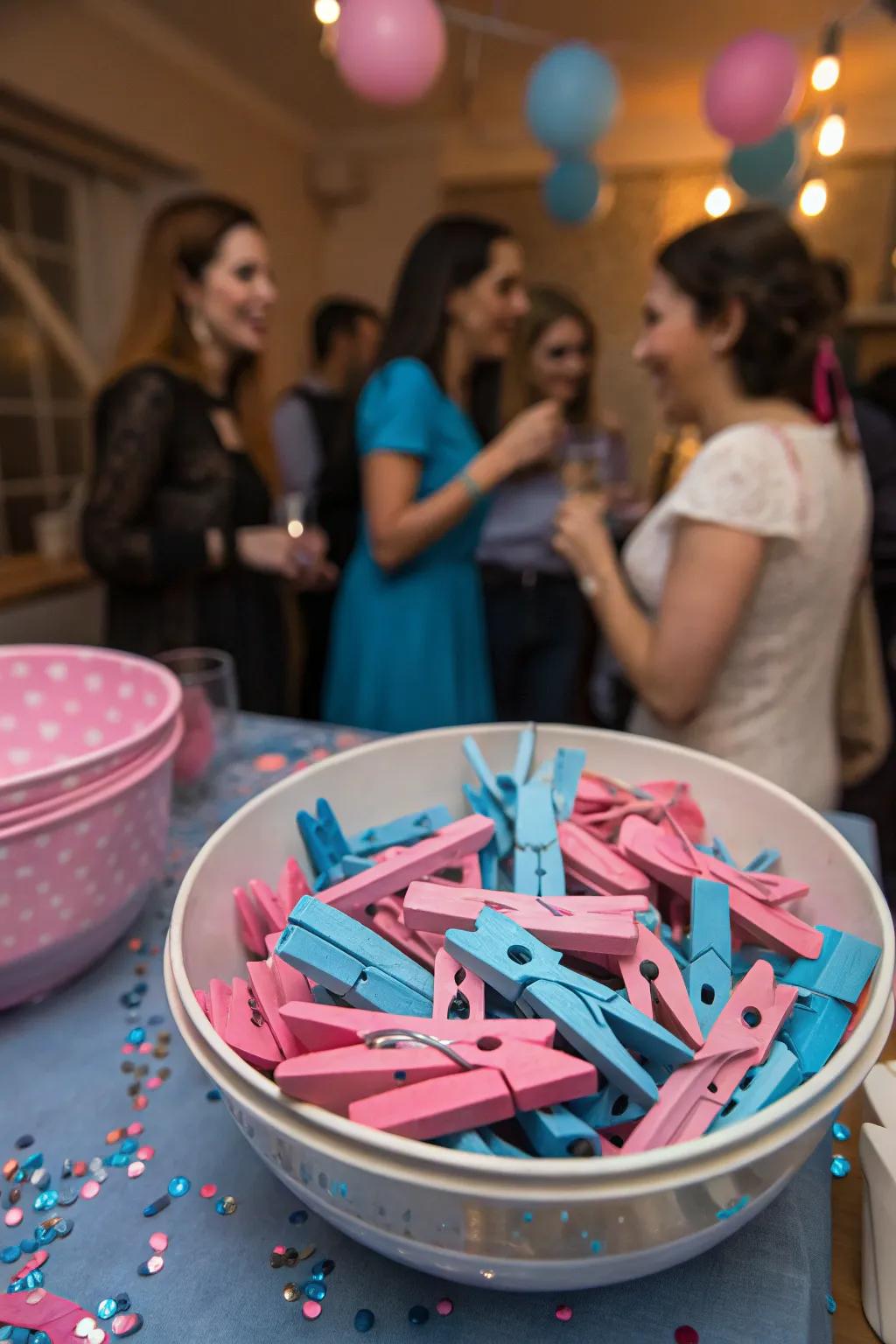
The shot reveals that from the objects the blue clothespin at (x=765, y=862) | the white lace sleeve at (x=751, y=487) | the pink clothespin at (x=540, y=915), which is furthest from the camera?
the white lace sleeve at (x=751, y=487)

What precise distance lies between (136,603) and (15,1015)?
3.42 feet

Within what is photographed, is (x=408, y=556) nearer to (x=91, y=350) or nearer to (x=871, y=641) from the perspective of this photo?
(x=871, y=641)

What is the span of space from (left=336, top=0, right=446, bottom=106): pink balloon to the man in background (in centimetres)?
61

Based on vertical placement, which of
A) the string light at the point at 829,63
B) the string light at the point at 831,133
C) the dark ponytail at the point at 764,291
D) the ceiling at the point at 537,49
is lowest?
the dark ponytail at the point at 764,291

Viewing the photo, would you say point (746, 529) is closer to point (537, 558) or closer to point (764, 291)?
point (764, 291)

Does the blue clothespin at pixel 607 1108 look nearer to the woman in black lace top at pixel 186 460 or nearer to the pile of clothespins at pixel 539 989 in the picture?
the pile of clothespins at pixel 539 989

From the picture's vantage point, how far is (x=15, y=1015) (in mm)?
515

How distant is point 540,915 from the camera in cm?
38

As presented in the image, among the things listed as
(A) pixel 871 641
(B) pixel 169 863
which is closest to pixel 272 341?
(A) pixel 871 641

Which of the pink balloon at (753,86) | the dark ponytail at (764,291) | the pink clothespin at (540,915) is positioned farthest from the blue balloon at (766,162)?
the pink clothespin at (540,915)

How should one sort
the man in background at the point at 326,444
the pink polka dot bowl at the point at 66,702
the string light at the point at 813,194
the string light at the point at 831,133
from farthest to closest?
the man in background at the point at 326,444 → the string light at the point at 813,194 → the string light at the point at 831,133 → the pink polka dot bowl at the point at 66,702

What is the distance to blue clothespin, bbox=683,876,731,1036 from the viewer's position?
378 millimetres

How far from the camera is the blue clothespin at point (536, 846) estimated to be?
1.48ft

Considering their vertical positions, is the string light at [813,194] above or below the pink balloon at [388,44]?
below
